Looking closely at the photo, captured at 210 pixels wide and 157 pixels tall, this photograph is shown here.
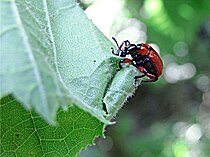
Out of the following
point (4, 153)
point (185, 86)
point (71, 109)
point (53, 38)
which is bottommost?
point (185, 86)

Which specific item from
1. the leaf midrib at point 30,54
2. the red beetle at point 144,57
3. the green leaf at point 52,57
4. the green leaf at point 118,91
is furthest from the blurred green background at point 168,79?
the leaf midrib at point 30,54

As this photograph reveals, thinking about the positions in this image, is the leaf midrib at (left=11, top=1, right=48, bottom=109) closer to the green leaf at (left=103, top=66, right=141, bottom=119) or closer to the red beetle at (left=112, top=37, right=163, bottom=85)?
the green leaf at (left=103, top=66, right=141, bottom=119)

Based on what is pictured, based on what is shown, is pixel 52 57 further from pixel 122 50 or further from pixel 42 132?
pixel 122 50

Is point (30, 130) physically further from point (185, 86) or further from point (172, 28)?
point (185, 86)

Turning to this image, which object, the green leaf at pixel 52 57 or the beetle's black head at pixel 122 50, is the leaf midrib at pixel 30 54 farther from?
the beetle's black head at pixel 122 50

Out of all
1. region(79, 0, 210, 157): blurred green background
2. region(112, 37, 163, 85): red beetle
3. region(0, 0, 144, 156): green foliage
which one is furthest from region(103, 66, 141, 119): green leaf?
region(79, 0, 210, 157): blurred green background

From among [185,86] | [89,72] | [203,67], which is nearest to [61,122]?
[89,72]
